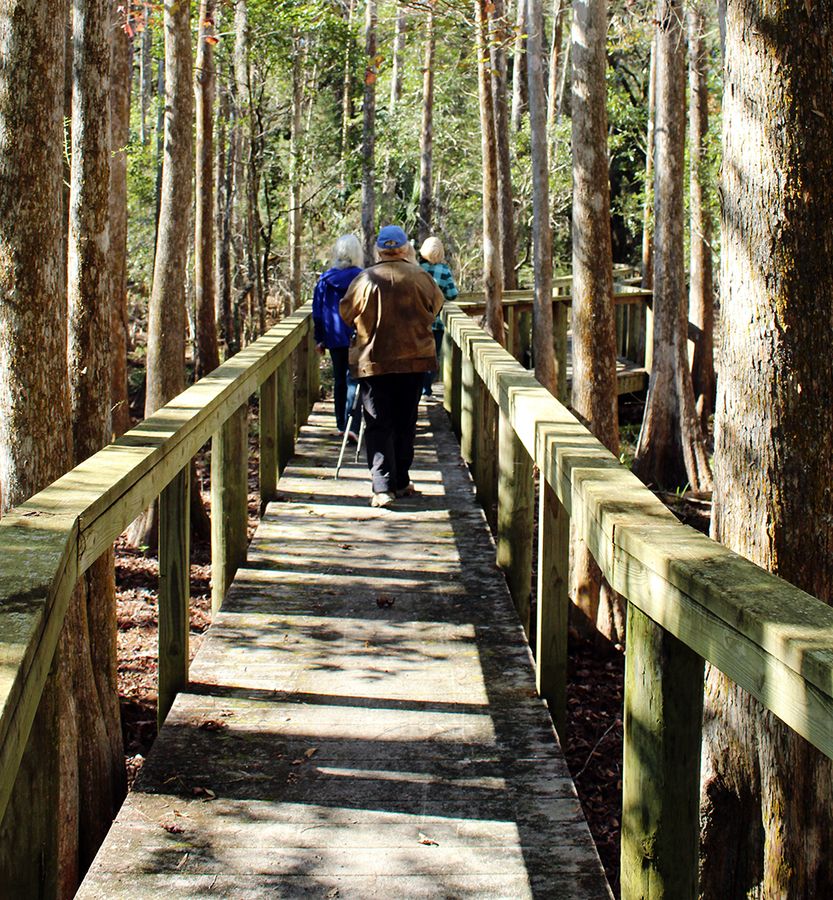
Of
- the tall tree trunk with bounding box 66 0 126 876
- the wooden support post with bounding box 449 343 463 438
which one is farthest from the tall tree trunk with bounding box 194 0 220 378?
the tall tree trunk with bounding box 66 0 126 876

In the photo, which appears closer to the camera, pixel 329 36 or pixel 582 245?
pixel 582 245

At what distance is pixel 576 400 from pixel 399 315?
2.62 m

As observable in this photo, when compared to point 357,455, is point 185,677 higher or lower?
lower

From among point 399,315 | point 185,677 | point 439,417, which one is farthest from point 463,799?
point 439,417

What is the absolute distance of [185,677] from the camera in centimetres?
505

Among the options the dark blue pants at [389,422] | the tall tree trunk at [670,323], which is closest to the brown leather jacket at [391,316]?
the dark blue pants at [389,422]

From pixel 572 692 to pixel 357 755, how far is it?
428 cm

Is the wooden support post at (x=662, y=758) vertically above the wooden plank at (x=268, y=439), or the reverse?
the wooden plank at (x=268, y=439)

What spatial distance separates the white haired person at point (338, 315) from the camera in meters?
9.91

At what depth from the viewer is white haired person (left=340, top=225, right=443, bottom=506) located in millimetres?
8055

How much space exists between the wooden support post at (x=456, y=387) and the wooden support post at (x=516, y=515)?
4.85 m

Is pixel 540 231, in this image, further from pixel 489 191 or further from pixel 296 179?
pixel 296 179

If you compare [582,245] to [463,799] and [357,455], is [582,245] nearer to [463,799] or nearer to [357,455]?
[357,455]

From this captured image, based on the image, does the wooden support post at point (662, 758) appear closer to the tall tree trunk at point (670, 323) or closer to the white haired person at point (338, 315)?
the white haired person at point (338, 315)
